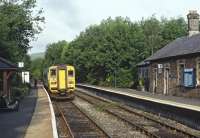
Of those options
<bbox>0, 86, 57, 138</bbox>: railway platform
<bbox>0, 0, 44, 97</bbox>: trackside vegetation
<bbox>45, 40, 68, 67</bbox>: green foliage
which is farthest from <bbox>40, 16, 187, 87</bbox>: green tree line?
<bbox>45, 40, 68, 67</bbox>: green foliage

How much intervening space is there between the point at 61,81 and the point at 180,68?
9.29 m

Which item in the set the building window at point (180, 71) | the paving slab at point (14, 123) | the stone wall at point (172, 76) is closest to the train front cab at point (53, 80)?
the stone wall at point (172, 76)

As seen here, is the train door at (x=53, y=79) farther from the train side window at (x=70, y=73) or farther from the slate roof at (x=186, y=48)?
the slate roof at (x=186, y=48)

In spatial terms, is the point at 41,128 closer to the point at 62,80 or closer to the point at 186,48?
the point at 62,80

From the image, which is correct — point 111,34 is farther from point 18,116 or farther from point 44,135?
point 44,135

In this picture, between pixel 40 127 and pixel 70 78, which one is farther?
pixel 70 78

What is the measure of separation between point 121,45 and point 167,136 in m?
52.3

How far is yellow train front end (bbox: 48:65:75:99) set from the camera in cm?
3862

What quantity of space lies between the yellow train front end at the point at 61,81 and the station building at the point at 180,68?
7.93m

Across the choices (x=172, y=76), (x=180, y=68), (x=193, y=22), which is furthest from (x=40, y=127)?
(x=193, y=22)

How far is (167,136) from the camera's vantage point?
51.8ft

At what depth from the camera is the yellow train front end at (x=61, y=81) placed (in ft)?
127

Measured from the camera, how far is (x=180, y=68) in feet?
123

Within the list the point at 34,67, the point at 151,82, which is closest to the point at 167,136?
the point at 151,82
